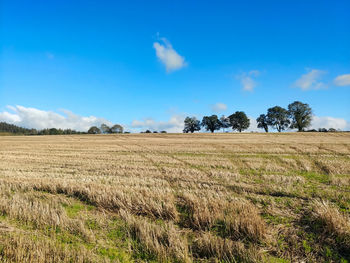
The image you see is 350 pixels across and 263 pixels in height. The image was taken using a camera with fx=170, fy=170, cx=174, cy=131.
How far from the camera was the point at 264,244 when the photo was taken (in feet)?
16.4

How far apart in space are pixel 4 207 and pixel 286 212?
1144 cm

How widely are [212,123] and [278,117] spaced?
3777cm

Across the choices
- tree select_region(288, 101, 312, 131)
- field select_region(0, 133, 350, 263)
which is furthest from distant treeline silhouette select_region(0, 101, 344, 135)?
field select_region(0, 133, 350, 263)

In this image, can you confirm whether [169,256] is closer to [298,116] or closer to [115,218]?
[115,218]

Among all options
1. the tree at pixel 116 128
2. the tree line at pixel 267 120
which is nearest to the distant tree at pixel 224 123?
the tree line at pixel 267 120

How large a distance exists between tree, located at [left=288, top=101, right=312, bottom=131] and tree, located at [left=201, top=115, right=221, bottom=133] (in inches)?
1588

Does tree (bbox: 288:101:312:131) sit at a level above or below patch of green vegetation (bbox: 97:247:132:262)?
above

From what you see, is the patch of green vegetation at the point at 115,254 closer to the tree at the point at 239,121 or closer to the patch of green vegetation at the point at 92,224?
the patch of green vegetation at the point at 92,224

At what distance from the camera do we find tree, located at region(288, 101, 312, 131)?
3445 inches

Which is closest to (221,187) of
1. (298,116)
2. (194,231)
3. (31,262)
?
(194,231)

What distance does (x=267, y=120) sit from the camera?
98.8 meters

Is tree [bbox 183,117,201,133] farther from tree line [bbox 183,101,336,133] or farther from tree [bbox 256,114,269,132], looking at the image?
tree [bbox 256,114,269,132]

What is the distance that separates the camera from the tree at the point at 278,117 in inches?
3671

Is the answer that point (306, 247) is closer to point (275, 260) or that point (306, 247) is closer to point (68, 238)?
point (275, 260)
